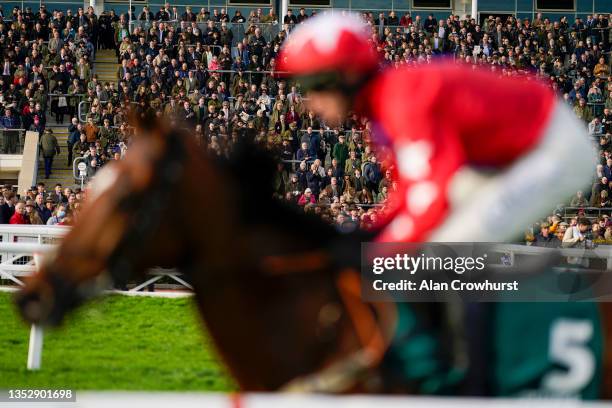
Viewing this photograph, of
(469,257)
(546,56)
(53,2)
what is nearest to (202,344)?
(469,257)

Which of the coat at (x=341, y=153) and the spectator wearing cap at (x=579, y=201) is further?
the coat at (x=341, y=153)

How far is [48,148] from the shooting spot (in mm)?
19609

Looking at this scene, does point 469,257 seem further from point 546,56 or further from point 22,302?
point 546,56

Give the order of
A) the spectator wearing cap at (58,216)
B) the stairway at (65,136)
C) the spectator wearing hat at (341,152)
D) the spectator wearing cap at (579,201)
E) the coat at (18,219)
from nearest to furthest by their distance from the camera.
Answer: the spectator wearing cap at (58,216)
the coat at (18,219)
the spectator wearing cap at (579,201)
the spectator wearing hat at (341,152)
the stairway at (65,136)

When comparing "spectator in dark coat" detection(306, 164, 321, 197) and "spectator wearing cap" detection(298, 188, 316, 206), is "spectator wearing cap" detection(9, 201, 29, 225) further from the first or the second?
"spectator in dark coat" detection(306, 164, 321, 197)

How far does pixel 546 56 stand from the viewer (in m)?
24.2

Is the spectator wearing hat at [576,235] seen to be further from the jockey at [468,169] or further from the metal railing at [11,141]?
the jockey at [468,169]

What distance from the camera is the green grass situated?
22.5ft

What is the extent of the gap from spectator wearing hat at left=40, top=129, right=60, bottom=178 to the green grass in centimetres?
937

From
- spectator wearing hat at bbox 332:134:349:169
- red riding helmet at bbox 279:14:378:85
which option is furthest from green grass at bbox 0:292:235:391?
spectator wearing hat at bbox 332:134:349:169

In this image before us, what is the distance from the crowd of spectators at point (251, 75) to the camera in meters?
18.0

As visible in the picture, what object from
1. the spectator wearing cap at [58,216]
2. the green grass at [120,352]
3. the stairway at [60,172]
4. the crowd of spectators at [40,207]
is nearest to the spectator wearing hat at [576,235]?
the green grass at [120,352]

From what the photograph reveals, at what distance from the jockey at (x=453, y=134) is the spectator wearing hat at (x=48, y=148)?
1715 centimetres

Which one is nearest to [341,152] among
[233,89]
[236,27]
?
[233,89]
